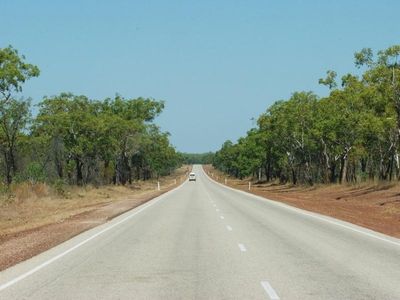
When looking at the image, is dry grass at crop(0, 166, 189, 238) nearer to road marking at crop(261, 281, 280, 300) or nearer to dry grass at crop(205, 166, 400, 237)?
dry grass at crop(205, 166, 400, 237)

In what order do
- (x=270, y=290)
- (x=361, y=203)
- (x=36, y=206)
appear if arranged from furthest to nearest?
1. (x=361, y=203)
2. (x=36, y=206)
3. (x=270, y=290)

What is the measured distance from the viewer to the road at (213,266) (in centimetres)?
951

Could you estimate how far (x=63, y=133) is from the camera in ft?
216

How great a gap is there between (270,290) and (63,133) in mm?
58345

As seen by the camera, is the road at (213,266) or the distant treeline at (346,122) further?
the distant treeline at (346,122)

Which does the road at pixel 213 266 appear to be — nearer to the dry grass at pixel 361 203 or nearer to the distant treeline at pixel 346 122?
the dry grass at pixel 361 203

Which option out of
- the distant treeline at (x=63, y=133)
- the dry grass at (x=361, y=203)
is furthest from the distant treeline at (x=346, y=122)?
the distant treeline at (x=63, y=133)

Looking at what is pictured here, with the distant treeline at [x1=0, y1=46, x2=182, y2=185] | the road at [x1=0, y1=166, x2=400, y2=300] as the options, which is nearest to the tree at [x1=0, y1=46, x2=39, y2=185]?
the distant treeline at [x1=0, y1=46, x2=182, y2=185]

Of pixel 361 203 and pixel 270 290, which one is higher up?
pixel 361 203

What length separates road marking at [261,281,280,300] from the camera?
8984mm

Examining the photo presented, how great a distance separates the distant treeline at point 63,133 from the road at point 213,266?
25788 mm

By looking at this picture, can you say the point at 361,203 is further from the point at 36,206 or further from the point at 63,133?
the point at 63,133

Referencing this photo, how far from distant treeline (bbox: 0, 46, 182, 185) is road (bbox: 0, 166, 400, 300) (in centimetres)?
2579

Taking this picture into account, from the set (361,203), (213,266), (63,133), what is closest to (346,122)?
(361,203)
